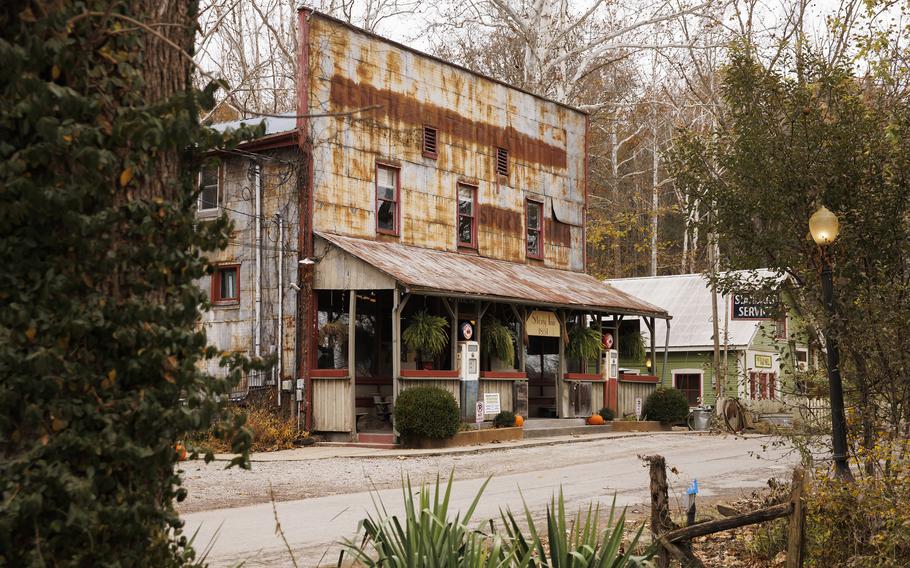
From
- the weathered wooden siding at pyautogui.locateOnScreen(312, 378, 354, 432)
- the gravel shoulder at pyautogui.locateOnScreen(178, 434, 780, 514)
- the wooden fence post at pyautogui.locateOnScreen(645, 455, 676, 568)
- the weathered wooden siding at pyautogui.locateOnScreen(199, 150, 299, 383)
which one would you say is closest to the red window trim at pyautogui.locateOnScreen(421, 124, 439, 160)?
the weathered wooden siding at pyautogui.locateOnScreen(199, 150, 299, 383)

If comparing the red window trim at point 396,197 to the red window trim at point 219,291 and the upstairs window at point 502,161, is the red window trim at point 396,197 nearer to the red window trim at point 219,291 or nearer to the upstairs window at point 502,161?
the red window trim at point 219,291

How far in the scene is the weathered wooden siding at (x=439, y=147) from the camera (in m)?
→ 22.4

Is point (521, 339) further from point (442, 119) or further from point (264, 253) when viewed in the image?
point (264, 253)

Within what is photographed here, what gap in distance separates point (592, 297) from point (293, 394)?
9.12 m

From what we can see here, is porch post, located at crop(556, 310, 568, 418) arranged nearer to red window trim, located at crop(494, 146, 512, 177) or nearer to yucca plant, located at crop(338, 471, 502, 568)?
Answer: red window trim, located at crop(494, 146, 512, 177)

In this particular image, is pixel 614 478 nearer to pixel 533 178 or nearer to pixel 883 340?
pixel 883 340

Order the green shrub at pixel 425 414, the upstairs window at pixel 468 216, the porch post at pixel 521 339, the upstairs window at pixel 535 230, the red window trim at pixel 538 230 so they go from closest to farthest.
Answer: the green shrub at pixel 425 414 < the porch post at pixel 521 339 < the upstairs window at pixel 468 216 < the red window trim at pixel 538 230 < the upstairs window at pixel 535 230

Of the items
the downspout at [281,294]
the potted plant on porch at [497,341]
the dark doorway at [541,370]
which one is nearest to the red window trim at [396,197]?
the downspout at [281,294]

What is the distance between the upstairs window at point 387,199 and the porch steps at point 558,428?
5.60 m

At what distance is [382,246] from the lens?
23.2 meters

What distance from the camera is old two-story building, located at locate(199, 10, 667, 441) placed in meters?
22.0

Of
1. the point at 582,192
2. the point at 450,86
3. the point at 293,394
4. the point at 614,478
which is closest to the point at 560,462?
the point at 614,478

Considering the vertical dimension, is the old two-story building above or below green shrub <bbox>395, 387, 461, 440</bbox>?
above

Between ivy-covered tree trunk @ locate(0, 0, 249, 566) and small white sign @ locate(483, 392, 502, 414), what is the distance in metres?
19.5
